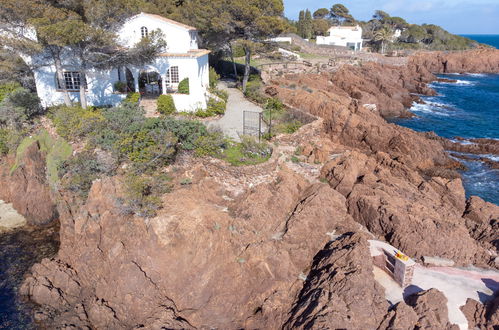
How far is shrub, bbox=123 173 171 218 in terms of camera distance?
1584 centimetres

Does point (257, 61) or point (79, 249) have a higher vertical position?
point (257, 61)

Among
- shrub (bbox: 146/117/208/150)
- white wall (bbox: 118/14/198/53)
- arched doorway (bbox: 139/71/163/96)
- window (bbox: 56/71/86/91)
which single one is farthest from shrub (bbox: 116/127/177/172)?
arched doorway (bbox: 139/71/163/96)

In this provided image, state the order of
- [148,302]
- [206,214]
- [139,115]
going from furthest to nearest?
1. [139,115]
2. [206,214]
3. [148,302]

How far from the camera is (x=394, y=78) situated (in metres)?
55.6

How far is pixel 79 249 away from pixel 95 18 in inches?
570

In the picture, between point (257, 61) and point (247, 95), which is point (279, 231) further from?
point (257, 61)

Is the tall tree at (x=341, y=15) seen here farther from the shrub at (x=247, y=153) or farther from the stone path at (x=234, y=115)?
the shrub at (x=247, y=153)


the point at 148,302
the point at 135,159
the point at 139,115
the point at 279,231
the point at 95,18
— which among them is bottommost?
the point at 148,302

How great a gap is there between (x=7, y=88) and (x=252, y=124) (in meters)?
17.7

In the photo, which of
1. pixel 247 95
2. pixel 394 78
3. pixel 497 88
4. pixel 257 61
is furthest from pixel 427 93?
pixel 247 95

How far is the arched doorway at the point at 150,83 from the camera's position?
92.2ft

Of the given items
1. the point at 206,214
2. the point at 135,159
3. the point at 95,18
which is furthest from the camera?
the point at 95,18

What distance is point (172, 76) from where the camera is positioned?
2598cm

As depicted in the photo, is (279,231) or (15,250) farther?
(15,250)
